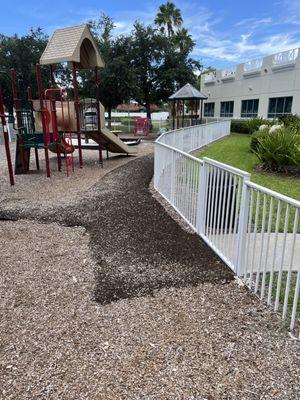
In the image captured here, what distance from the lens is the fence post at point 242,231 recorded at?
3473mm

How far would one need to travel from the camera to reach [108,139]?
1226cm

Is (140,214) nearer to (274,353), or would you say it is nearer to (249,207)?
(249,207)

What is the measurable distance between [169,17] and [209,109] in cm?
1962

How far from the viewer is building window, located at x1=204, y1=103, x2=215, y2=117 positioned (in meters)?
34.0

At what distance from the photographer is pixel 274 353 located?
254 cm

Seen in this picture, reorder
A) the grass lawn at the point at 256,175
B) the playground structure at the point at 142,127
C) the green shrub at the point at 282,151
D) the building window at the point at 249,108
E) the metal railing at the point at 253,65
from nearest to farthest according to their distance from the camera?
the grass lawn at the point at 256,175 → the green shrub at the point at 282,151 → the playground structure at the point at 142,127 → the metal railing at the point at 253,65 → the building window at the point at 249,108

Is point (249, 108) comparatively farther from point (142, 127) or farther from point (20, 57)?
point (20, 57)

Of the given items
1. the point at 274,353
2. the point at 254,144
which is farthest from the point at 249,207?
the point at 254,144

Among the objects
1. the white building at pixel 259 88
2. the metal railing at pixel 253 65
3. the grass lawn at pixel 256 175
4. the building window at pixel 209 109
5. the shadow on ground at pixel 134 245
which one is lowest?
the shadow on ground at pixel 134 245

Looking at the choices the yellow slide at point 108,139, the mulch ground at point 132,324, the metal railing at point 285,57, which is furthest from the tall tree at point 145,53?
the mulch ground at point 132,324

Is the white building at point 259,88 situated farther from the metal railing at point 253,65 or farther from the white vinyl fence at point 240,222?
the white vinyl fence at point 240,222

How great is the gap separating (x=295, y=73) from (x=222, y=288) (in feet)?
76.0

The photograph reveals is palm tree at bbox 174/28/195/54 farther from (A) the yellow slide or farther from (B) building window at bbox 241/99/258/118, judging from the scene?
(A) the yellow slide

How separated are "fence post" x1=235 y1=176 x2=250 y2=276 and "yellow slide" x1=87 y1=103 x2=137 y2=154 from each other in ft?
28.9
